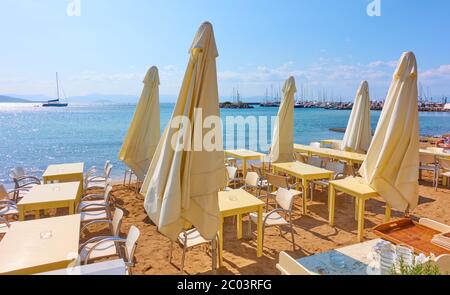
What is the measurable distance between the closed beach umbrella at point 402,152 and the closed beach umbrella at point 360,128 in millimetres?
3639

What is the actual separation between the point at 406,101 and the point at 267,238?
9.87 feet

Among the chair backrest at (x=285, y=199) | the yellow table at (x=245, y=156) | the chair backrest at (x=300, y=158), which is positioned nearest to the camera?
the chair backrest at (x=285, y=199)

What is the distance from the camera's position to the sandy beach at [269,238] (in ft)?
11.4

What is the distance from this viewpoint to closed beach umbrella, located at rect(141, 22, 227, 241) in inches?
98.0

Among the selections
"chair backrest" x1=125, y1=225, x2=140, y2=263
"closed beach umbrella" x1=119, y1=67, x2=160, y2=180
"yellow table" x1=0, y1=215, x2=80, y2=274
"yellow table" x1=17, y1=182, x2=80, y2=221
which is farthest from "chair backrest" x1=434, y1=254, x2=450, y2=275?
"closed beach umbrella" x1=119, y1=67, x2=160, y2=180

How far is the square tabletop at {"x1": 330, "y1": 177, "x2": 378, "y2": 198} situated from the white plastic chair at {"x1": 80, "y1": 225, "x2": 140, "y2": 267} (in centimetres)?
328

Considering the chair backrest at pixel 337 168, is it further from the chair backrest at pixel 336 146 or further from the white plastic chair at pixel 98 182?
the white plastic chair at pixel 98 182

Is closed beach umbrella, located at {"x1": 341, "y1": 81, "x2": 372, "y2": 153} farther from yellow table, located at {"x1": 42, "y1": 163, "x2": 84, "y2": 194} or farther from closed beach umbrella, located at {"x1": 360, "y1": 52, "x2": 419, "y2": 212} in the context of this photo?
yellow table, located at {"x1": 42, "y1": 163, "x2": 84, "y2": 194}

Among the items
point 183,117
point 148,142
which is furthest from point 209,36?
point 148,142

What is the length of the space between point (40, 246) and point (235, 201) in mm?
2248

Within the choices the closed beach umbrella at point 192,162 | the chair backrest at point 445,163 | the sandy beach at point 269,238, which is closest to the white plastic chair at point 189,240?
the sandy beach at point 269,238
